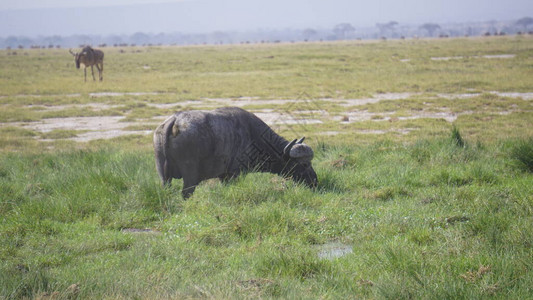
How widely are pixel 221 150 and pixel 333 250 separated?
8.30ft

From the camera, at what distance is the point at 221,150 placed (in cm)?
726

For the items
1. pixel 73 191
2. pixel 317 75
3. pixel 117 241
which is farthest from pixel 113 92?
pixel 117 241

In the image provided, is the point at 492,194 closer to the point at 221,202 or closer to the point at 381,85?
the point at 221,202

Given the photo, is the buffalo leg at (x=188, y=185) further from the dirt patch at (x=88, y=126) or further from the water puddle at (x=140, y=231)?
the dirt patch at (x=88, y=126)

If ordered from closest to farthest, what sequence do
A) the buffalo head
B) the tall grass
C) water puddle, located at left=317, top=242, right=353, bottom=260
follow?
the tall grass, water puddle, located at left=317, top=242, right=353, bottom=260, the buffalo head

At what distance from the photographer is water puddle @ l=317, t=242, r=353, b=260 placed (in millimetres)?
5153

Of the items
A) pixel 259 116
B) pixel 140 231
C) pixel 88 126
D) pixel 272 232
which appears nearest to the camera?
pixel 272 232

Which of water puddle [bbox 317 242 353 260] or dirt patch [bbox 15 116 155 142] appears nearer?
water puddle [bbox 317 242 353 260]

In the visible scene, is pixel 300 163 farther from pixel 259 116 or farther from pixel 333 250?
pixel 259 116

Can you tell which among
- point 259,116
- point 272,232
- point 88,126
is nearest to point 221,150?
point 272,232

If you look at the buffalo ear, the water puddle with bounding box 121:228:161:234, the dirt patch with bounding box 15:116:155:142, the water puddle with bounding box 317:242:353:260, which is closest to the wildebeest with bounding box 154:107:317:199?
the buffalo ear

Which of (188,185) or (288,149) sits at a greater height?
(288,149)

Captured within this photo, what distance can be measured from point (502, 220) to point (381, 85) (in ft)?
61.0

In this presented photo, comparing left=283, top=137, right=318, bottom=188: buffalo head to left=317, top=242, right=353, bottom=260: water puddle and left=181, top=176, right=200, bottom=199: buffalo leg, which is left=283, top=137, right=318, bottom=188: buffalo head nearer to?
left=181, top=176, right=200, bottom=199: buffalo leg
